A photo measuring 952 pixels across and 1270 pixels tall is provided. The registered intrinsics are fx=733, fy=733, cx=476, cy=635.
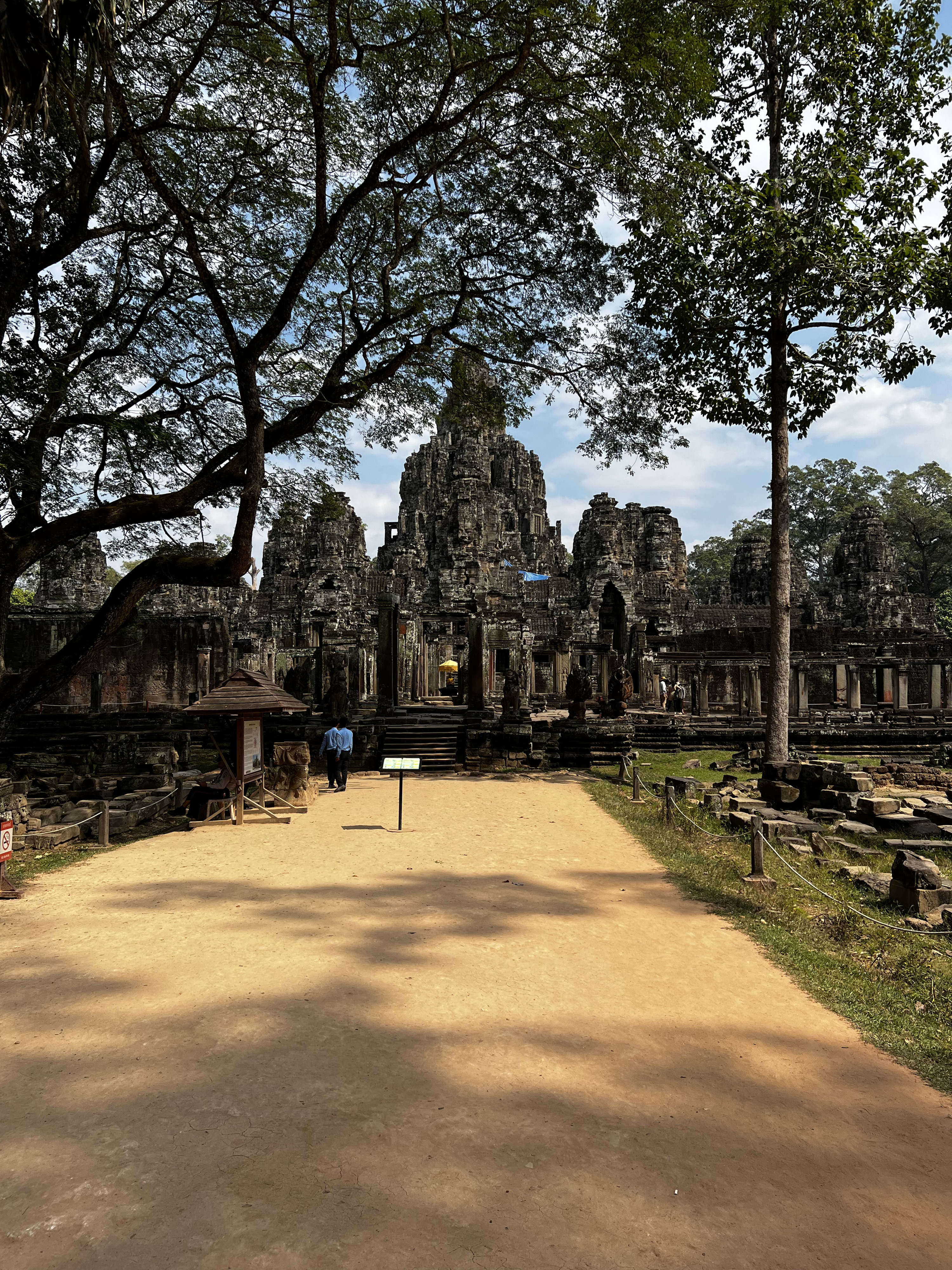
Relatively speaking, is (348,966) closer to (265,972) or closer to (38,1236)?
(265,972)

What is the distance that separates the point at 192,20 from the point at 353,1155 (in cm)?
1238

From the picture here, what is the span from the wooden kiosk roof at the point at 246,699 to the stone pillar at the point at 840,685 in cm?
1720

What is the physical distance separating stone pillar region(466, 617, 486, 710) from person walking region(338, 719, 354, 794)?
3.92 metres

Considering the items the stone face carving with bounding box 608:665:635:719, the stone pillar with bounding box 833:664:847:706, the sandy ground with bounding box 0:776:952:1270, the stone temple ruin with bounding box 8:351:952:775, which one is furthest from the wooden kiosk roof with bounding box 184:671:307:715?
the stone pillar with bounding box 833:664:847:706

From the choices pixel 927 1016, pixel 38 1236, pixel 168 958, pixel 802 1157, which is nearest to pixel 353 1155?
pixel 38 1236

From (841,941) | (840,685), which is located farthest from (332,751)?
(840,685)

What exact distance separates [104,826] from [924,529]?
4163 cm

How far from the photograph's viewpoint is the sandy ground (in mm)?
2365

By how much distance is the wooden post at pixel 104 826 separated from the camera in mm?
8070

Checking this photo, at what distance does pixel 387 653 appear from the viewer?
1658 centimetres

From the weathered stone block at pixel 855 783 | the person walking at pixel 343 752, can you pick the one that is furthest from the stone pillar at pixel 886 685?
the person walking at pixel 343 752

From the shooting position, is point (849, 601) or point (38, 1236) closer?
point (38, 1236)

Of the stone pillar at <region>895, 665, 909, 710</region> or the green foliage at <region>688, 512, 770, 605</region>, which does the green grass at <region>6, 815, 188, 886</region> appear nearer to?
the stone pillar at <region>895, 665, 909, 710</region>

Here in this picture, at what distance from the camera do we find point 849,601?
28.0 meters
